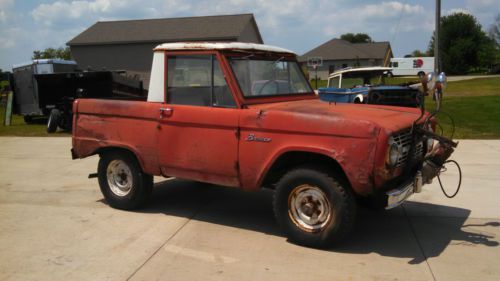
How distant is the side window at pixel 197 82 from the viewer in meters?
5.03

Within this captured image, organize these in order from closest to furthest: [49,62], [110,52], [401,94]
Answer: [401,94] → [49,62] → [110,52]

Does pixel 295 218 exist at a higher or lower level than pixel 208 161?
lower

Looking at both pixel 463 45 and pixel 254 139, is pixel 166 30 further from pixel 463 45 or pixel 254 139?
pixel 463 45

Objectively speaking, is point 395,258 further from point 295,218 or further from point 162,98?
point 162,98

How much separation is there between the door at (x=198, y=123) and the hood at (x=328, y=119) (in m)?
0.30

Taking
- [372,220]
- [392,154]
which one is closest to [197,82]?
[392,154]

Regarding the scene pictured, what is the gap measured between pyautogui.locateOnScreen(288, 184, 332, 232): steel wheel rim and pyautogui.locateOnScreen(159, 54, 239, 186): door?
0.67 m

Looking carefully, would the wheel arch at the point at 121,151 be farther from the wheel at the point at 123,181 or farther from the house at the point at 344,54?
the house at the point at 344,54

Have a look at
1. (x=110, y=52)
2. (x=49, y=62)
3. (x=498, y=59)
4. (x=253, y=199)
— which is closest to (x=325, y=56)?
(x=498, y=59)

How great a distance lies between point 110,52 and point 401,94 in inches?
1303

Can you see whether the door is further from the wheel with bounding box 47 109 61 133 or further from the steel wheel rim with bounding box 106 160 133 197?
the wheel with bounding box 47 109 61 133

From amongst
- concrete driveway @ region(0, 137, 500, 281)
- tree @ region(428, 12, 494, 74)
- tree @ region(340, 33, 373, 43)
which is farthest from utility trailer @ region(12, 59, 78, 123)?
tree @ region(340, 33, 373, 43)

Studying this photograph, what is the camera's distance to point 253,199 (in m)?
6.46

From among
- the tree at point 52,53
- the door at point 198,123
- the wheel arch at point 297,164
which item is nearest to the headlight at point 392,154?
the wheel arch at point 297,164
